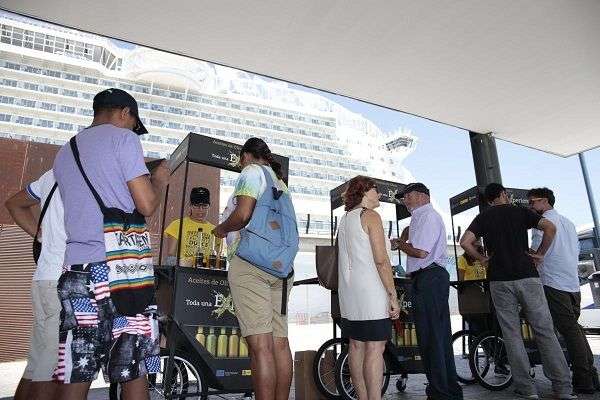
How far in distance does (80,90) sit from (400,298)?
67.3 meters

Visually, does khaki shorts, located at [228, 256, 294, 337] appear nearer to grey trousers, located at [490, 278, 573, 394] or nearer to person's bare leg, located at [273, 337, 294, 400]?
person's bare leg, located at [273, 337, 294, 400]

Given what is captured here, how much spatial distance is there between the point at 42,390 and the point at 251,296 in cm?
101

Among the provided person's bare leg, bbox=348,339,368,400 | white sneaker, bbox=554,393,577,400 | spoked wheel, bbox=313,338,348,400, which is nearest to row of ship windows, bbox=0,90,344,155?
spoked wheel, bbox=313,338,348,400

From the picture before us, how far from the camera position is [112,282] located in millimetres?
1383

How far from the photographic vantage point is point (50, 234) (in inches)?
79.4

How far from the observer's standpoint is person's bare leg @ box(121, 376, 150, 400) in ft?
4.47

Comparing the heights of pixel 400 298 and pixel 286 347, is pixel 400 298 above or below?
above

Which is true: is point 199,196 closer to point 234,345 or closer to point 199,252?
point 199,252

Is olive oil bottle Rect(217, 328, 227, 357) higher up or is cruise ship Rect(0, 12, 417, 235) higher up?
cruise ship Rect(0, 12, 417, 235)

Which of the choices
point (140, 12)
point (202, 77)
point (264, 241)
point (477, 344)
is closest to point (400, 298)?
Answer: point (477, 344)

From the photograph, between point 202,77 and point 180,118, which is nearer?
point 180,118

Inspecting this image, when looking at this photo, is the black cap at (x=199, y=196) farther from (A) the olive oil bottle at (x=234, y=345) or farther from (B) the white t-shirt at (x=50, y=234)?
(B) the white t-shirt at (x=50, y=234)

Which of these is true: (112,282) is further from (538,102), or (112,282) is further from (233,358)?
(538,102)

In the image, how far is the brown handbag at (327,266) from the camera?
336 cm
